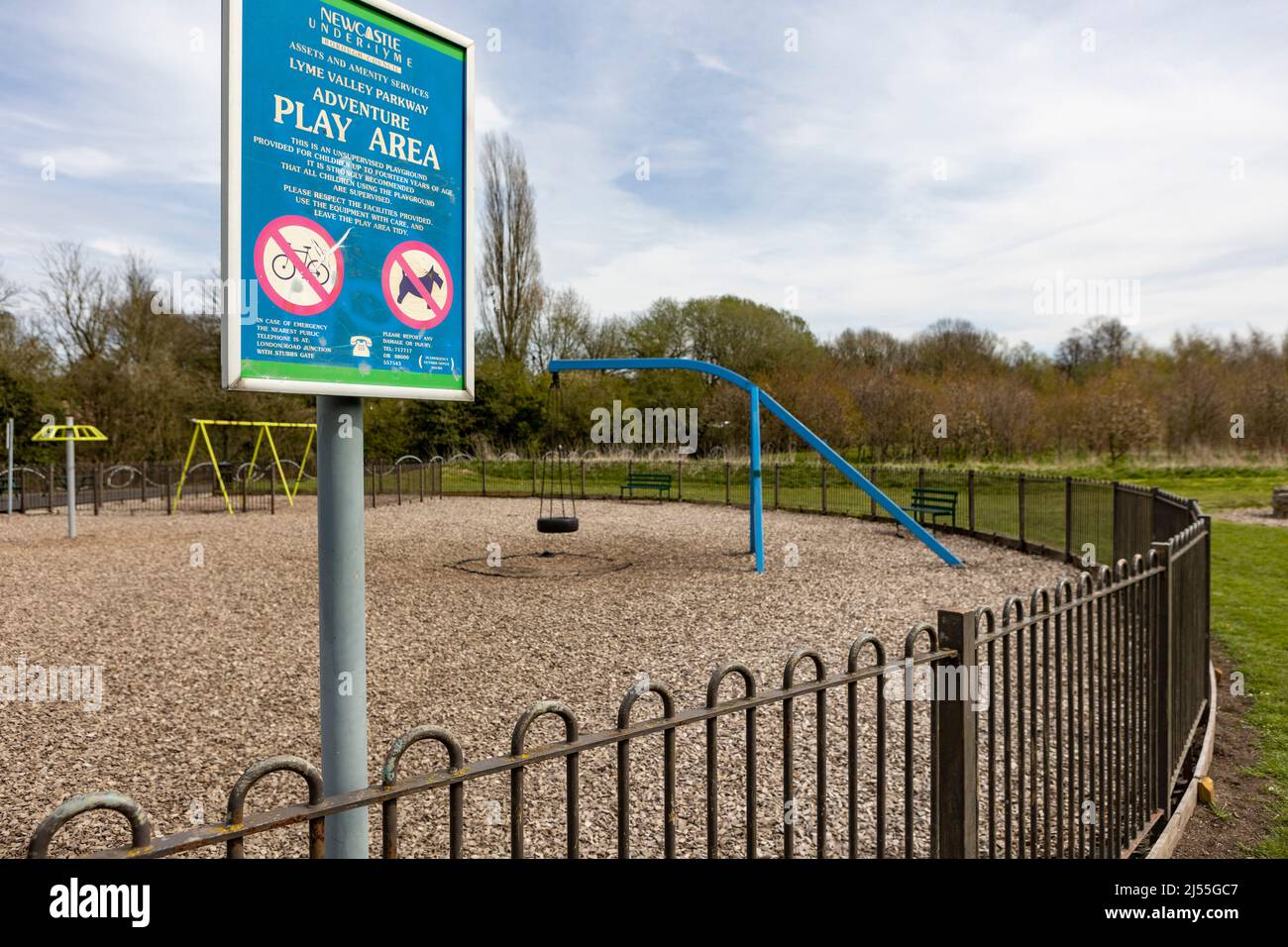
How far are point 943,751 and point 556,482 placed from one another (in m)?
26.7

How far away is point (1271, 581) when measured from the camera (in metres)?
10.8

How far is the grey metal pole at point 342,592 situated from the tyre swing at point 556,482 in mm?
9654

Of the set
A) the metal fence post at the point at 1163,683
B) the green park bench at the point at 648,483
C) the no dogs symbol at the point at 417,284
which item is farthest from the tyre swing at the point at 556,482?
the no dogs symbol at the point at 417,284

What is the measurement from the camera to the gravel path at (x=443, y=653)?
4.54 meters

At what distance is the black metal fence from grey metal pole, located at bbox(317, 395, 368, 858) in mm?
248

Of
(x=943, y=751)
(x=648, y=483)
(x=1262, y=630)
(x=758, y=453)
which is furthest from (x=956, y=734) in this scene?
(x=648, y=483)

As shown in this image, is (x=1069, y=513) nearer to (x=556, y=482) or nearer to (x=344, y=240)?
(x=344, y=240)

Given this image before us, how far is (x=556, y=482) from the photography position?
2919cm

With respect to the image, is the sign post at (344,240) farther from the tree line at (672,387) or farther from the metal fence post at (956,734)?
the tree line at (672,387)
